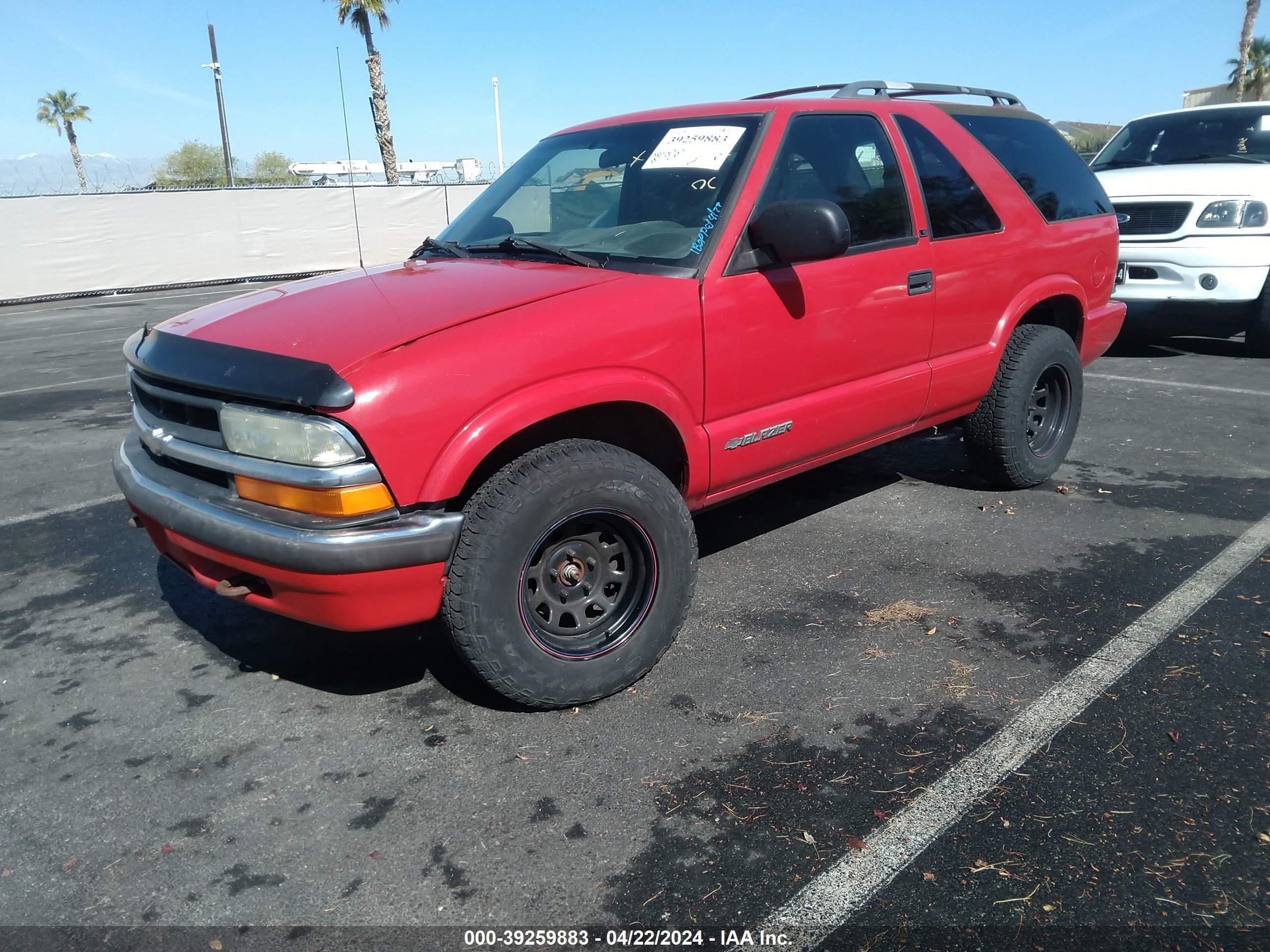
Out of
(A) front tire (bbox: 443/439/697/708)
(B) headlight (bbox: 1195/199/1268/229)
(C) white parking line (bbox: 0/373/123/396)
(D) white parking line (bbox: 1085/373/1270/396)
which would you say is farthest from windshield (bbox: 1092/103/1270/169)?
(C) white parking line (bbox: 0/373/123/396)

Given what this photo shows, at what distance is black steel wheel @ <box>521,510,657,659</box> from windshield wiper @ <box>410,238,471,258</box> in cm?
137

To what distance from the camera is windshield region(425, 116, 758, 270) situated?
3377 mm

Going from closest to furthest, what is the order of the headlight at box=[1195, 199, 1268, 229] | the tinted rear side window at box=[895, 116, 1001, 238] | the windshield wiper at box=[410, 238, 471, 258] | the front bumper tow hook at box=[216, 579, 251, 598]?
1. the front bumper tow hook at box=[216, 579, 251, 598]
2. the windshield wiper at box=[410, 238, 471, 258]
3. the tinted rear side window at box=[895, 116, 1001, 238]
4. the headlight at box=[1195, 199, 1268, 229]

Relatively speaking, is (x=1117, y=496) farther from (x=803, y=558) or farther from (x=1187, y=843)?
(x=1187, y=843)

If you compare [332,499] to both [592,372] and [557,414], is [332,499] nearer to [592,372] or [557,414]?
[557,414]

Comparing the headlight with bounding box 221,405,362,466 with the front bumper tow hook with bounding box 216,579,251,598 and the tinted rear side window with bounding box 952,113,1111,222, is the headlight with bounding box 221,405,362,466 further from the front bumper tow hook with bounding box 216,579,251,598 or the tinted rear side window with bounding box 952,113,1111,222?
the tinted rear side window with bounding box 952,113,1111,222

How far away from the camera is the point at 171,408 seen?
2.99 meters

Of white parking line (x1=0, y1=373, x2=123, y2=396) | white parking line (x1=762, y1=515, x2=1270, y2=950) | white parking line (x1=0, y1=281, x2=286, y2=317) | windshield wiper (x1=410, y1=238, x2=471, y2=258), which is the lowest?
white parking line (x1=762, y1=515, x2=1270, y2=950)

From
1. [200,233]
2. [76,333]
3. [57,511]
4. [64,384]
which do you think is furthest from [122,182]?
[57,511]

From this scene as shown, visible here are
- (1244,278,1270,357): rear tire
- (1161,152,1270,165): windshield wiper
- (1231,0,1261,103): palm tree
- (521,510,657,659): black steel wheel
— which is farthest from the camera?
(1231,0,1261,103): palm tree

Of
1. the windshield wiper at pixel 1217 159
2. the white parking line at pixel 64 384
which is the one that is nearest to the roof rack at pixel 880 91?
the windshield wiper at pixel 1217 159

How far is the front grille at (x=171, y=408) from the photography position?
2818mm

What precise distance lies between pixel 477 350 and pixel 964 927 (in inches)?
74.3

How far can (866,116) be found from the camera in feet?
12.9
